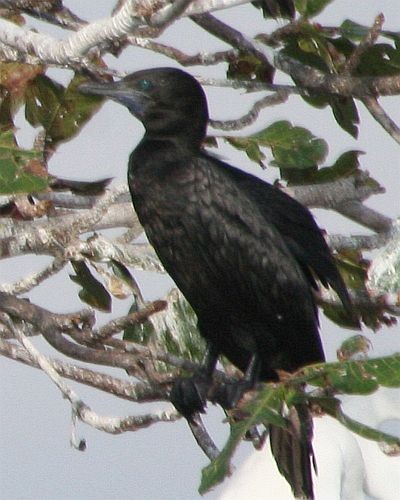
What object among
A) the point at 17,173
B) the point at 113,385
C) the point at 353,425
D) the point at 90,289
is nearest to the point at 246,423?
the point at 353,425

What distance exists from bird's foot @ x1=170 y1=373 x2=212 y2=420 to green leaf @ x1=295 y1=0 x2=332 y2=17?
3.81 ft

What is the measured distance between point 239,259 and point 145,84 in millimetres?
665

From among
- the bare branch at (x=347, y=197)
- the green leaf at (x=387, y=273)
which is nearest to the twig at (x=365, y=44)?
the bare branch at (x=347, y=197)

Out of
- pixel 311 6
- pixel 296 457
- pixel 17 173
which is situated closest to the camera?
pixel 17 173

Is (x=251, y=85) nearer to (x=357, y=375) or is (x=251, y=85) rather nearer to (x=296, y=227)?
(x=296, y=227)

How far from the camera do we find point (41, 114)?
4.89m

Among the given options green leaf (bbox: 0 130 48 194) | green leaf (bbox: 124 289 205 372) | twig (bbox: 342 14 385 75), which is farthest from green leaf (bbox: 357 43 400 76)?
green leaf (bbox: 0 130 48 194)

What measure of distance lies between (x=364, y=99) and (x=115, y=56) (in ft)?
2.65

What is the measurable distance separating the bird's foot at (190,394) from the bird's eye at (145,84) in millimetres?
938

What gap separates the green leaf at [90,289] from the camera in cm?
474

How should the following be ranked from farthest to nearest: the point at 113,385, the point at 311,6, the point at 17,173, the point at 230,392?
1. the point at 311,6
2. the point at 230,392
3. the point at 17,173
4. the point at 113,385

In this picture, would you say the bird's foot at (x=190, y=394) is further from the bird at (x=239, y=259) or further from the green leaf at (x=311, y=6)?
the green leaf at (x=311, y=6)

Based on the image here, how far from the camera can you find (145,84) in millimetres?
4789

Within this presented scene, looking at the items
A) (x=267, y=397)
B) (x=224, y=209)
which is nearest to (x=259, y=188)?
(x=224, y=209)
